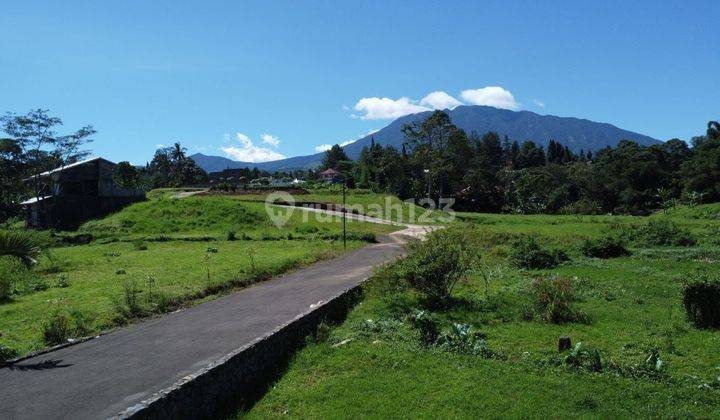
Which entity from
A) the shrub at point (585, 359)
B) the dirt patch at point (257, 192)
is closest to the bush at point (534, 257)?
the shrub at point (585, 359)

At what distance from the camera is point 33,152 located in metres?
56.8

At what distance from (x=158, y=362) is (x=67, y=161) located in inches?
2282

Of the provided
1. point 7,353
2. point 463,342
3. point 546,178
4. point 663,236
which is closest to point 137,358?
point 7,353

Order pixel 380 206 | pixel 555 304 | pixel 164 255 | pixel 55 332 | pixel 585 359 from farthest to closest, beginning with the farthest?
pixel 380 206, pixel 164 255, pixel 555 304, pixel 55 332, pixel 585 359

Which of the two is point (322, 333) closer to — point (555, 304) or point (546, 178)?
point (555, 304)

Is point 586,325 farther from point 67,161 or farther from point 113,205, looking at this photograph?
point 67,161

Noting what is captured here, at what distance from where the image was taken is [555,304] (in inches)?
513

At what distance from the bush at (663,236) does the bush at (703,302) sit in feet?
64.2

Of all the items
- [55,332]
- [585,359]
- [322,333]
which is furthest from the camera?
[55,332]

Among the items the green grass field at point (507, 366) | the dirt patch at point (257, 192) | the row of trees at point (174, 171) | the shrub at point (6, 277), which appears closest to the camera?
the green grass field at point (507, 366)

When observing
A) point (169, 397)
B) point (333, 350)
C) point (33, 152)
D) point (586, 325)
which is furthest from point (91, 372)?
point (33, 152)

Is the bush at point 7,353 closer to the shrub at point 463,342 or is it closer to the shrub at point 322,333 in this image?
the shrub at point 322,333

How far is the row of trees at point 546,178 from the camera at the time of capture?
64562mm

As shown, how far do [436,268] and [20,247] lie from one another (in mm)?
10256
